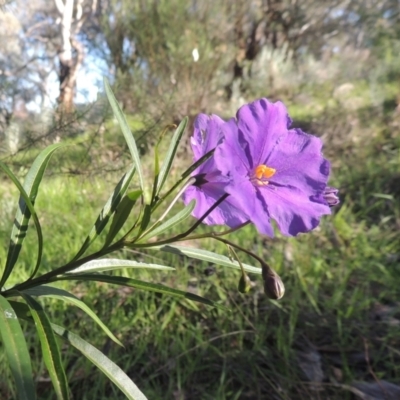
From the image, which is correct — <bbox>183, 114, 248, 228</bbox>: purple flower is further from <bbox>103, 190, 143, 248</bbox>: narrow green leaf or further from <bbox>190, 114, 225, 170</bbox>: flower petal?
<bbox>103, 190, 143, 248</bbox>: narrow green leaf

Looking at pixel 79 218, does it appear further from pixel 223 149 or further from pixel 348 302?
pixel 223 149

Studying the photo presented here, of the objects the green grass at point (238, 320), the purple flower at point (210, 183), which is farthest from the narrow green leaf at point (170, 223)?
the green grass at point (238, 320)

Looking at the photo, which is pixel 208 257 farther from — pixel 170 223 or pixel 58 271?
pixel 58 271

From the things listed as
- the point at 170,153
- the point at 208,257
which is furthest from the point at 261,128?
the point at 208,257

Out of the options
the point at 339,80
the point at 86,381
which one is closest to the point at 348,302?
the point at 86,381

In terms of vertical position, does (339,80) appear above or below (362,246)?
above

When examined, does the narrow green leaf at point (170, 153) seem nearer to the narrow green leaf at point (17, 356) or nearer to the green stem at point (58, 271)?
the green stem at point (58, 271)
